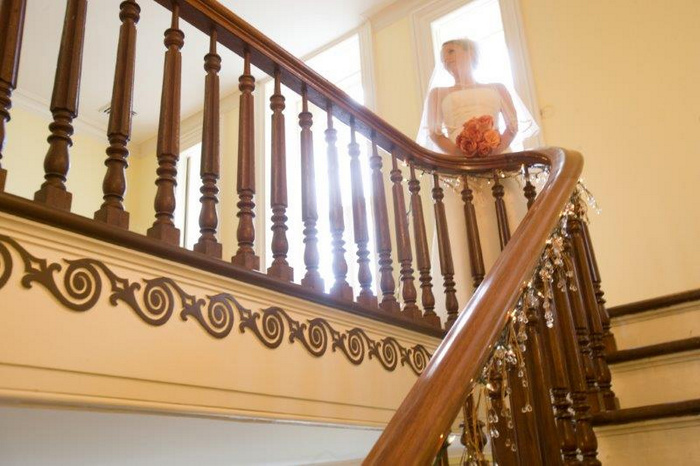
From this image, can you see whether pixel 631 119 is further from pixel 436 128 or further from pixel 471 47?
pixel 436 128

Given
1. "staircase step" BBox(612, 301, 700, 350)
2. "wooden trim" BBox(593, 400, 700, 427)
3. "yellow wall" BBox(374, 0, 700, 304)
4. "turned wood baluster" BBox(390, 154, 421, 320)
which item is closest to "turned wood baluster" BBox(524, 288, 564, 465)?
"wooden trim" BBox(593, 400, 700, 427)

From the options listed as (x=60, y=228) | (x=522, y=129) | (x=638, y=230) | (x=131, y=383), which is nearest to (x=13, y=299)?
(x=60, y=228)

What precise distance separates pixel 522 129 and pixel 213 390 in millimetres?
2486

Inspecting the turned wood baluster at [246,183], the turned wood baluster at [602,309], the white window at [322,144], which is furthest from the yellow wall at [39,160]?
the turned wood baluster at [602,309]

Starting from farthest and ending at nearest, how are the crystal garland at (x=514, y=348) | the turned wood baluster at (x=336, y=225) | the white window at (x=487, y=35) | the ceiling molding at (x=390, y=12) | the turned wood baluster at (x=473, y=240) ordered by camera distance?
1. the ceiling molding at (x=390, y=12)
2. the white window at (x=487, y=35)
3. the turned wood baluster at (x=473, y=240)
4. the turned wood baluster at (x=336, y=225)
5. the crystal garland at (x=514, y=348)

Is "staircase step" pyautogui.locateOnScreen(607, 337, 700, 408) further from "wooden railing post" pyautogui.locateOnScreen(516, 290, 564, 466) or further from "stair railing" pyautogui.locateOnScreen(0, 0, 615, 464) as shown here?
"wooden railing post" pyautogui.locateOnScreen(516, 290, 564, 466)

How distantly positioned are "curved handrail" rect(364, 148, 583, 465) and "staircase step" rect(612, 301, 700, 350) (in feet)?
3.69

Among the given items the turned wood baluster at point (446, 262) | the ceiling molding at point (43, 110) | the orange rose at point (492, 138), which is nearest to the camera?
the turned wood baluster at point (446, 262)

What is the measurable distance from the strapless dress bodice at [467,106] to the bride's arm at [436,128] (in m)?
0.04

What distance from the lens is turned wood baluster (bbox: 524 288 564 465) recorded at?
144cm

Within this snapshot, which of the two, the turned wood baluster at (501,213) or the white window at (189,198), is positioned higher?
the white window at (189,198)

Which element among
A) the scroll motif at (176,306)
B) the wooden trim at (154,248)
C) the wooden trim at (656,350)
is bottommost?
the wooden trim at (656,350)

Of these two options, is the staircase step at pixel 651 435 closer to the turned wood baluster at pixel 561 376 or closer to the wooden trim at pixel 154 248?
the turned wood baluster at pixel 561 376

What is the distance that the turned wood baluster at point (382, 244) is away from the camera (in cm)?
233
